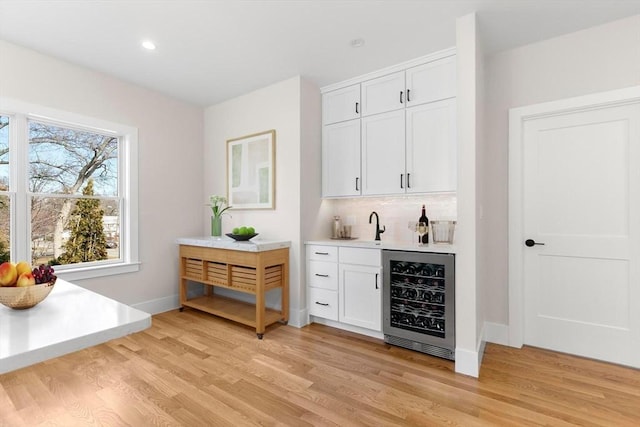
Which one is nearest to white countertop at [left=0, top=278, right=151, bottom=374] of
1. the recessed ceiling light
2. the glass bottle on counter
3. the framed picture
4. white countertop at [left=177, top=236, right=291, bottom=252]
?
white countertop at [left=177, top=236, right=291, bottom=252]

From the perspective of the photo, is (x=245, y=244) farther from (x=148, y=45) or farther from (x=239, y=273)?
(x=148, y=45)

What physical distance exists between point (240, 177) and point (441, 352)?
2858mm

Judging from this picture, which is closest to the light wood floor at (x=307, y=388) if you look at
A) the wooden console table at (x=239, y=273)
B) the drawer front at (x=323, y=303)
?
the drawer front at (x=323, y=303)

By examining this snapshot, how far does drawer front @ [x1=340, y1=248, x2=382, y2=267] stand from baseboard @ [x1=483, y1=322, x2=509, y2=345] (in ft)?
3.85

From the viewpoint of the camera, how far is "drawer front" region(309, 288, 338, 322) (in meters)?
3.18

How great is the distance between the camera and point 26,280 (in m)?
1.15

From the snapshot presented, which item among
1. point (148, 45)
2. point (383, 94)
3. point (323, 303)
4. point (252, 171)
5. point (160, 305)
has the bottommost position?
point (160, 305)

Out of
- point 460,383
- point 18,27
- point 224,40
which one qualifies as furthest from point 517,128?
point 18,27

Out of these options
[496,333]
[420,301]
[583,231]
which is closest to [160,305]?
[420,301]

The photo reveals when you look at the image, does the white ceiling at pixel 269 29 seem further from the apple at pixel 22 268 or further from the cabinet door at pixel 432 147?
the apple at pixel 22 268

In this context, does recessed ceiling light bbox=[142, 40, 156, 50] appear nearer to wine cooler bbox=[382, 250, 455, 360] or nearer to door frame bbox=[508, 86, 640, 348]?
wine cooler bbox=[382, 250, 455, 360]

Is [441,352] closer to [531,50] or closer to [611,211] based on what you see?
[611,211]

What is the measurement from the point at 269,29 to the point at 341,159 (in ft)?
4.75

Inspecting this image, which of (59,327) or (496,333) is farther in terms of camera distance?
(496,333)
